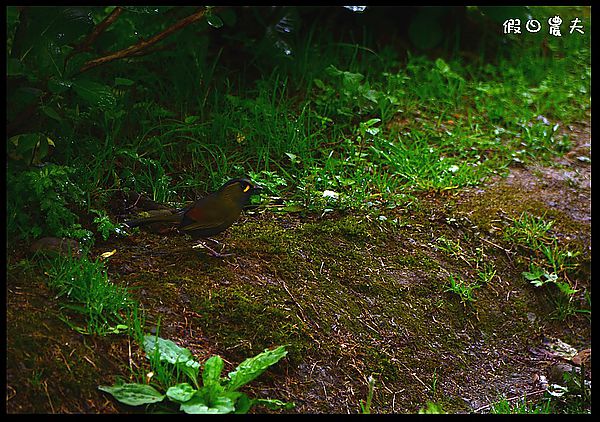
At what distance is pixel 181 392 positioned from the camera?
257 centimetres

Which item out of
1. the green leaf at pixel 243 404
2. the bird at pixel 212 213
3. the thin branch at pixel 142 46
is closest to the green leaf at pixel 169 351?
the green leaf at pixel 243 404

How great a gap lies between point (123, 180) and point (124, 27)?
1.27 metres

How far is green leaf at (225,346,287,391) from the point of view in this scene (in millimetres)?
2668

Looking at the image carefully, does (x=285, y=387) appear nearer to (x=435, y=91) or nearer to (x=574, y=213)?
(x=574, y=213)

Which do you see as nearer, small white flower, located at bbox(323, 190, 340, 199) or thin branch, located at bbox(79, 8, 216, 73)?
thin branch, located at bbox(79, 8, 216, 73)

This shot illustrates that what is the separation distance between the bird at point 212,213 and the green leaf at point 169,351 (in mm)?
524

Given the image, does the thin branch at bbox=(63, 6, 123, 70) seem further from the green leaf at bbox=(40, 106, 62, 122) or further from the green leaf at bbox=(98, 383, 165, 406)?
the green leaf at bbox=(98, 383, 165, 406)

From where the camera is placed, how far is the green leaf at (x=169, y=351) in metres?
2.68

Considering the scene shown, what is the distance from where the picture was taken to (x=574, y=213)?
14.2ft

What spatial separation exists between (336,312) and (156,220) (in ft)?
2.75

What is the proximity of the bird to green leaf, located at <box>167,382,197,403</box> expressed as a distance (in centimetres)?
72

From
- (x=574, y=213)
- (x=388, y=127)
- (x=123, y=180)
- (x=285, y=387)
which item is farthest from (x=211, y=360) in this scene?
(x=574, y=213)

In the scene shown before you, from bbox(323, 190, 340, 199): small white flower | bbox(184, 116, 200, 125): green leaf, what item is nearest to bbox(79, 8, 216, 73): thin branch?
bbox(184, 116, 200, 125): green leaf

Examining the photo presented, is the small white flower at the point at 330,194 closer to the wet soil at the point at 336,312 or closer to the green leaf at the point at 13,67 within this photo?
the wet soil at the point at 336,312
